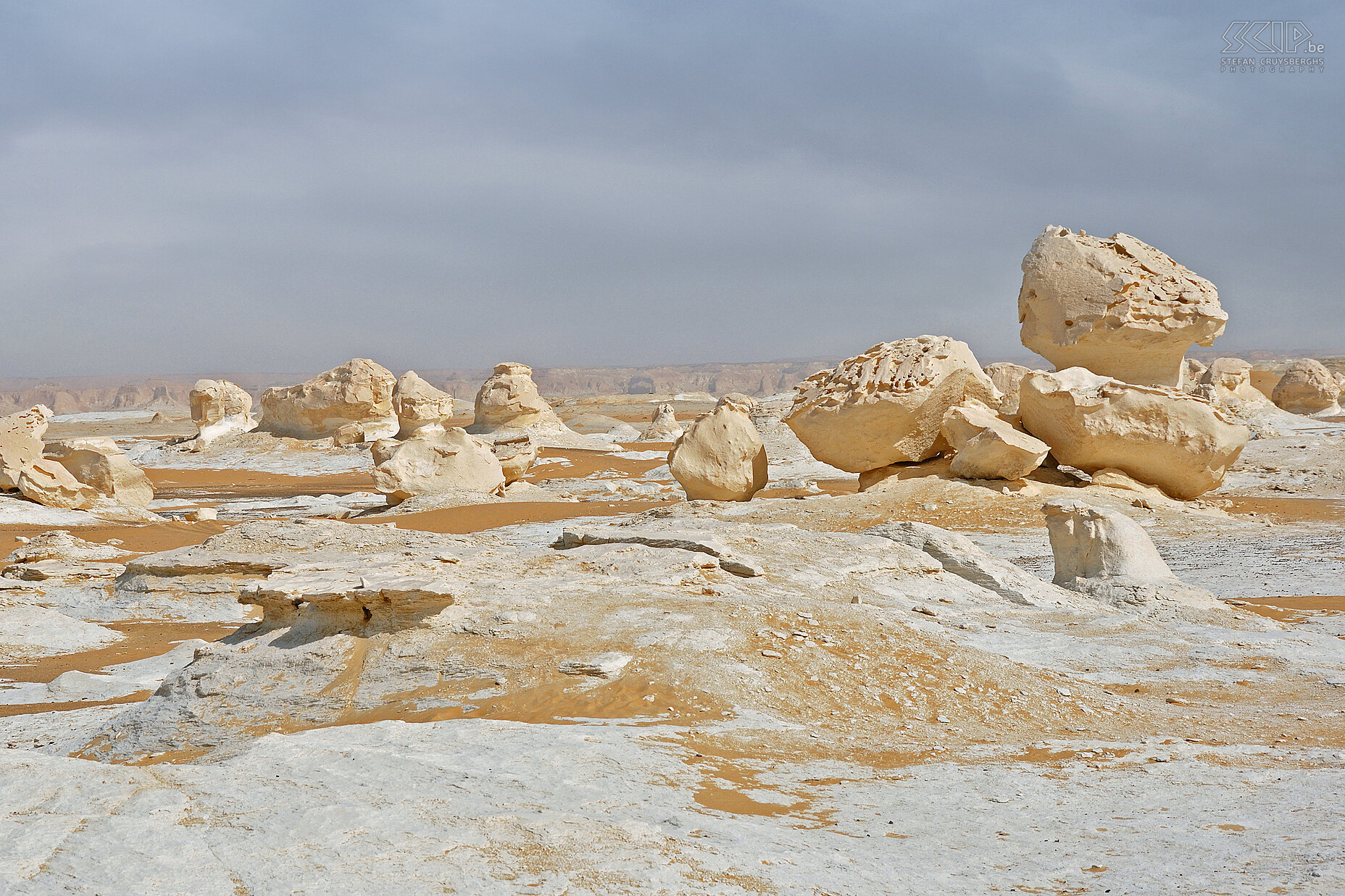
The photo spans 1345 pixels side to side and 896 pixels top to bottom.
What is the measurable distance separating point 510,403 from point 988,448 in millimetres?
20090

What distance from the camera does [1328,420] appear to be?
27.7 m

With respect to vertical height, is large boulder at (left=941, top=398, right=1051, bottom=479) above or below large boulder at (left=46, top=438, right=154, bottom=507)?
above

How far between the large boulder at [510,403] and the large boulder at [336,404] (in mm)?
2776

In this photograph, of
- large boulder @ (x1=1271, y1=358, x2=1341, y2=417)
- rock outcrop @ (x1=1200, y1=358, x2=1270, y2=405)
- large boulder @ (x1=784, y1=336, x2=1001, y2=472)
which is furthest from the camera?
large boulder @ (x1=1271, y1=358, x2=1341, y2=417)

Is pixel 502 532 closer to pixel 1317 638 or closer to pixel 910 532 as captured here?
pixel 910 532

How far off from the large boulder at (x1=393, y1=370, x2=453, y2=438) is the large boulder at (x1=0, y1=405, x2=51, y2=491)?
41.7 ft

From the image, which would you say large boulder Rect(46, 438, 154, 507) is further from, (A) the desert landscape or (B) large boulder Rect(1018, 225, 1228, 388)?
(B) large boulder Rect(1018, 225, 1228, 388)

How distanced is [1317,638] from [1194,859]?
4.75 m

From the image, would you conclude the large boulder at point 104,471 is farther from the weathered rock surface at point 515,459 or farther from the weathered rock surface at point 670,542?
the weathered rock surface at point 670,542

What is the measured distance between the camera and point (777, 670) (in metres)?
5.48

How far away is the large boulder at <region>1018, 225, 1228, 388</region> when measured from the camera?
46.6 ft

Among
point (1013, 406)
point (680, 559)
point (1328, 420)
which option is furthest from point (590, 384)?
point (680, 559)

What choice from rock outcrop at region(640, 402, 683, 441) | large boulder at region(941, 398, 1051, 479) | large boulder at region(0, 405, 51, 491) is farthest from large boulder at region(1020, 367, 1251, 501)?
rock outcrop at region(640, 402, 683, 441)

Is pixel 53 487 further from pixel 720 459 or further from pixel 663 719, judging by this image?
pixel 663 719
